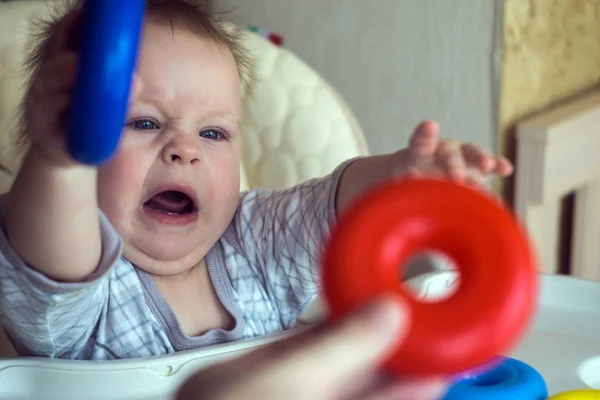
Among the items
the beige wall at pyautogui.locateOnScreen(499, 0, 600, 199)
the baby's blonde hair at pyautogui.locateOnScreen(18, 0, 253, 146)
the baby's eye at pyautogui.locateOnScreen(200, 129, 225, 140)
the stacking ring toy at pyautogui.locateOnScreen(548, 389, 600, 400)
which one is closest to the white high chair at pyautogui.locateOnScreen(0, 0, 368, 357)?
the baby's blonde hair at pyautogui.locateOnScreen(18, 0, 253, 146)

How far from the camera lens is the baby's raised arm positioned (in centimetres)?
43

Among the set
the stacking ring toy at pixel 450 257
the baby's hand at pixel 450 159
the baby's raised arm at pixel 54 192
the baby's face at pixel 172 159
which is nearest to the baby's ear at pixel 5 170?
the baby's face at pixel 172 159

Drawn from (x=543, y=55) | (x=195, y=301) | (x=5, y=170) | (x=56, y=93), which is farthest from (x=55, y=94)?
(x=543, y=55)

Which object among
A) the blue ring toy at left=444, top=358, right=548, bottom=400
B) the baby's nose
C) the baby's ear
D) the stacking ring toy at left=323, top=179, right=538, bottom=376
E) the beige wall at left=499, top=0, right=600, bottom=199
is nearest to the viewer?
the stacking ring toy at left=323, top=179, right=538, bottom=376

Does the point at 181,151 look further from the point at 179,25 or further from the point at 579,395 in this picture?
the point at 579,395

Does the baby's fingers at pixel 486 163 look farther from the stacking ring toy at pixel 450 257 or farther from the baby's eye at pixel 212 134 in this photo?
the baby's eye at pixel 212 134

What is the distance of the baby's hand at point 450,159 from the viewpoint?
49cm

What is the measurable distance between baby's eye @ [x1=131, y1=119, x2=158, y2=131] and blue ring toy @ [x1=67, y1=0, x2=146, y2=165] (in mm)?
287

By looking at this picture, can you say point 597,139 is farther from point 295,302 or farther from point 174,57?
point 174,57

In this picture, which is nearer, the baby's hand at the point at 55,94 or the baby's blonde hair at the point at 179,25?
the baby's hand at the point at 55,94

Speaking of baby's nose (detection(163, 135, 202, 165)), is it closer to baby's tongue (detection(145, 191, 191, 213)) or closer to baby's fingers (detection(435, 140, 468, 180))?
baby's tongue (detection(145, 191, 191, 213))

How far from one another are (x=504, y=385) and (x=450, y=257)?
21 centimetres

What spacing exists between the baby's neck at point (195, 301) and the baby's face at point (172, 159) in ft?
0.06

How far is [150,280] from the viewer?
2.27 ft
